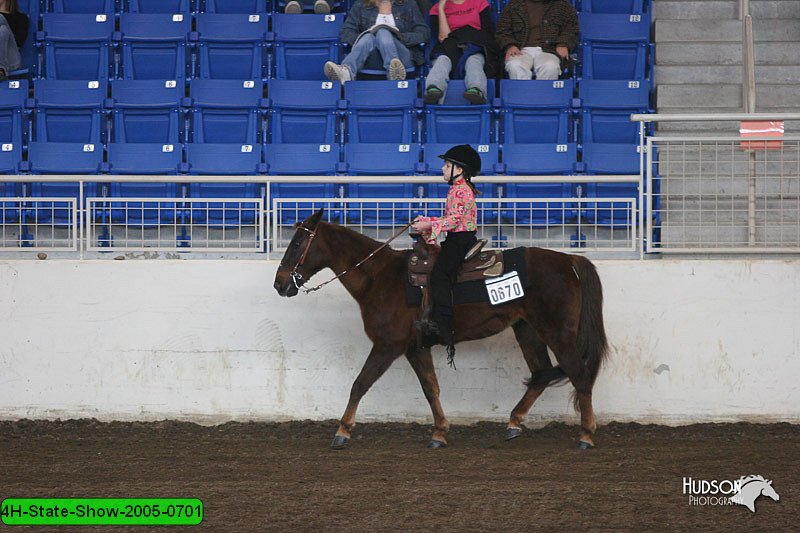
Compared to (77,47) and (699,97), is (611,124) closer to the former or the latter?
(699,97)

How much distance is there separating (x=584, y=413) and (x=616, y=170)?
3.31 metres

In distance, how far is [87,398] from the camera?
8.33 m

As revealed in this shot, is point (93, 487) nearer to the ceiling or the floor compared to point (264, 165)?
nearer to the floor

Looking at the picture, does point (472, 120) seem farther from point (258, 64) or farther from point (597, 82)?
point (258, 64)

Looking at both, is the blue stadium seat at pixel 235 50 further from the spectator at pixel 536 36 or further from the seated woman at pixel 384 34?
the spectator at pixel 536 36

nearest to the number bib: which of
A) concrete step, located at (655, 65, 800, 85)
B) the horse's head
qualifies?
the horse's head

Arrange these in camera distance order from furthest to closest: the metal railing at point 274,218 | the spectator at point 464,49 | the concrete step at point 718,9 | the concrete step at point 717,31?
the concrete step at point 718,9 → the concrete step at point 717,31 → the spectator at point 464,49 → the metal railing at point 274,218

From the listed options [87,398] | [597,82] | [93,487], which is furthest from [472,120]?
[93,487]

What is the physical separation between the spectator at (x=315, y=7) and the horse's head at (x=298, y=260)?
463 cm

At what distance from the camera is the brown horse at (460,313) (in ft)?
24.0

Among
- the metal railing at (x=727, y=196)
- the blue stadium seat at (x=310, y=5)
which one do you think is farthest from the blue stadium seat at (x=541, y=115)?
the blue stadium seat at (x=310, y=5)

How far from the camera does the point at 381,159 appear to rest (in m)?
9.84

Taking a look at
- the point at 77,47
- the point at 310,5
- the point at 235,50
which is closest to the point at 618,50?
the point at 310,5

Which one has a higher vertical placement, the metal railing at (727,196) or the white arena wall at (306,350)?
the metal railing at (727,196)
